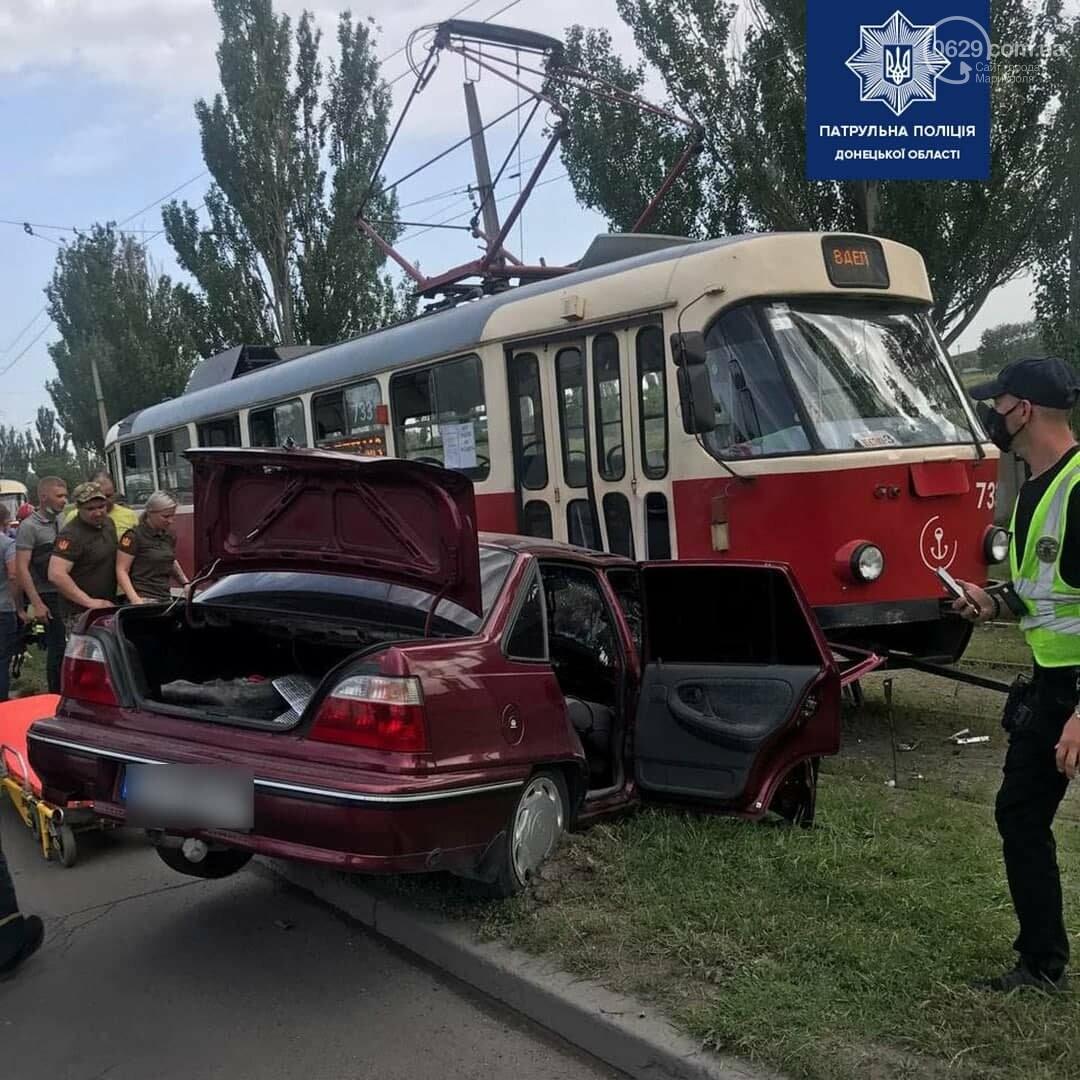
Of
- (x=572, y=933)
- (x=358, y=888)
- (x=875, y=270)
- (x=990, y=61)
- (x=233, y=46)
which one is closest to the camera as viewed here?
(x=572, y=933)

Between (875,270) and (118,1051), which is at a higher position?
(875,270)

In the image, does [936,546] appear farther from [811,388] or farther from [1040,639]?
[1040,639]

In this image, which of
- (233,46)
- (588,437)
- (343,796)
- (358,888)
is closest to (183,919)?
(358,888)

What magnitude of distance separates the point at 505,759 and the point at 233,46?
77.4ft

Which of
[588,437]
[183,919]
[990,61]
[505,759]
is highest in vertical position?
[990,61]

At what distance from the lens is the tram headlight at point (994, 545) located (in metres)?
6.82

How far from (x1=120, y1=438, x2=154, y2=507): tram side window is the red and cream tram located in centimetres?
801

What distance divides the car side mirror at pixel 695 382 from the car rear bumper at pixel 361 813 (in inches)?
122

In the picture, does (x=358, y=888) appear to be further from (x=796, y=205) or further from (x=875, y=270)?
(x=796, y=205)

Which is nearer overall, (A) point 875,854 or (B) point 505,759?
(B) point 505,759

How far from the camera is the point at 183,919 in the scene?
4348 mm

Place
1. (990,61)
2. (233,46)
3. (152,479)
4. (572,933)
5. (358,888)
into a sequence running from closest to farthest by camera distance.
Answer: (572,933) → (358,888) → (990,61) → (152,479) → (233,46)

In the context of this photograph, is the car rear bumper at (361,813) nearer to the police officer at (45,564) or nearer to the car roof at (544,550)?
the car roof at (544,550)

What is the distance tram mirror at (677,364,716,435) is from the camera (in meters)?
6.33
